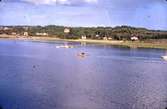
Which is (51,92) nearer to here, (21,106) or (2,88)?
(2,88)

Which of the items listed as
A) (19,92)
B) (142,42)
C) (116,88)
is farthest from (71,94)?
(142,42)

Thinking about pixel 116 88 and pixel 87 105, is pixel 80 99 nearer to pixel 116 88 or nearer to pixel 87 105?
pixel 87 105

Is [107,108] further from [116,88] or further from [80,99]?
[116,88]

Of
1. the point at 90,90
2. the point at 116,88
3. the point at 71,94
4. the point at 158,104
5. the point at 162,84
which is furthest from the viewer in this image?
the point at 162,84

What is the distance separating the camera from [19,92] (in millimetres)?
30953

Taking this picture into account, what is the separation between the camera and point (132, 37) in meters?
165

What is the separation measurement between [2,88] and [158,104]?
11.4 m

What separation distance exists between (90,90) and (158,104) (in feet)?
21.6

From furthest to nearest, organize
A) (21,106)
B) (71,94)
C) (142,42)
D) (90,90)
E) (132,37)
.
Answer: (132,37) → (142,42) → (90,90) → (71,94) → (21,106)

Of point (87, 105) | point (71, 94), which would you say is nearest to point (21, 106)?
point (87, 105)

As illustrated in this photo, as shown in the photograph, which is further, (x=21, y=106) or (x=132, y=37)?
(x=132, y=37)

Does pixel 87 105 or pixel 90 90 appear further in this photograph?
pixel 90 90

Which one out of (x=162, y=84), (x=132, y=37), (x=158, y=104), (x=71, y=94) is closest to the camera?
(x=158, y=104)

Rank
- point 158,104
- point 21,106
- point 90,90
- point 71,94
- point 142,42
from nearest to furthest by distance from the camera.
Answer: point 21,106 → point 158,104 → point 71,94 → point 90,90 → point 142,42
